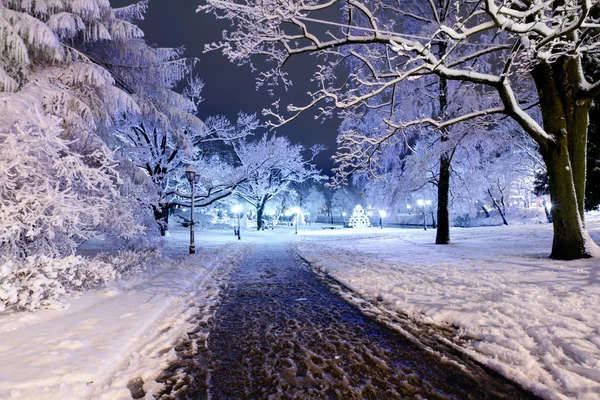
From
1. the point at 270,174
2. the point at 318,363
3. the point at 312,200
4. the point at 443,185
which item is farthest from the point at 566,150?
the point at 312,200

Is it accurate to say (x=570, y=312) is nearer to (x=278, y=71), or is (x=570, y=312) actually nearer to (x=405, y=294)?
(x=405, y=294)

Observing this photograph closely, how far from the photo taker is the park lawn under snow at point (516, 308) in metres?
3.13

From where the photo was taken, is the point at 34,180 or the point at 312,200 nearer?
the point at 34,180

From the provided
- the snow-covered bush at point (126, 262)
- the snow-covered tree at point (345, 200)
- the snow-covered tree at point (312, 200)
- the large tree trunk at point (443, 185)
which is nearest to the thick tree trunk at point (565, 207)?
the large tree trunk at point (443, 185)

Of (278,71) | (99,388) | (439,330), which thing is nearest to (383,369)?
(439,330)

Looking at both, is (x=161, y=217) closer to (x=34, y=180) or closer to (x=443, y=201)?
(x=34, y=180)

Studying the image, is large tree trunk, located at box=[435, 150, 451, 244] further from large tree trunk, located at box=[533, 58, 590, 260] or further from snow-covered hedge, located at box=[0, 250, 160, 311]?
snow-covered hedge, located at box=[0, 250, 160, 311]

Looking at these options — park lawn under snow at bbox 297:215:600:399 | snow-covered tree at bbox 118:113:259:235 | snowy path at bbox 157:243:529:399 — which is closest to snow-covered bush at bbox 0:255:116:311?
snowy path at bbox 157:243:529:399

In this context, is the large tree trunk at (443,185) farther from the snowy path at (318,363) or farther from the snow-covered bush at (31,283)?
the snow-covered bush at (31,283)

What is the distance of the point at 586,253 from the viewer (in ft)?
27.1

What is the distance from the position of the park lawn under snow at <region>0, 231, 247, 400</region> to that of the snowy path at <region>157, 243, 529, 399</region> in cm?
58

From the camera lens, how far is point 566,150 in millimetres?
8492

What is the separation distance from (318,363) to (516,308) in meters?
3.49

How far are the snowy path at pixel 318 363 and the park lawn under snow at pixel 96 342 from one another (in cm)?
58
